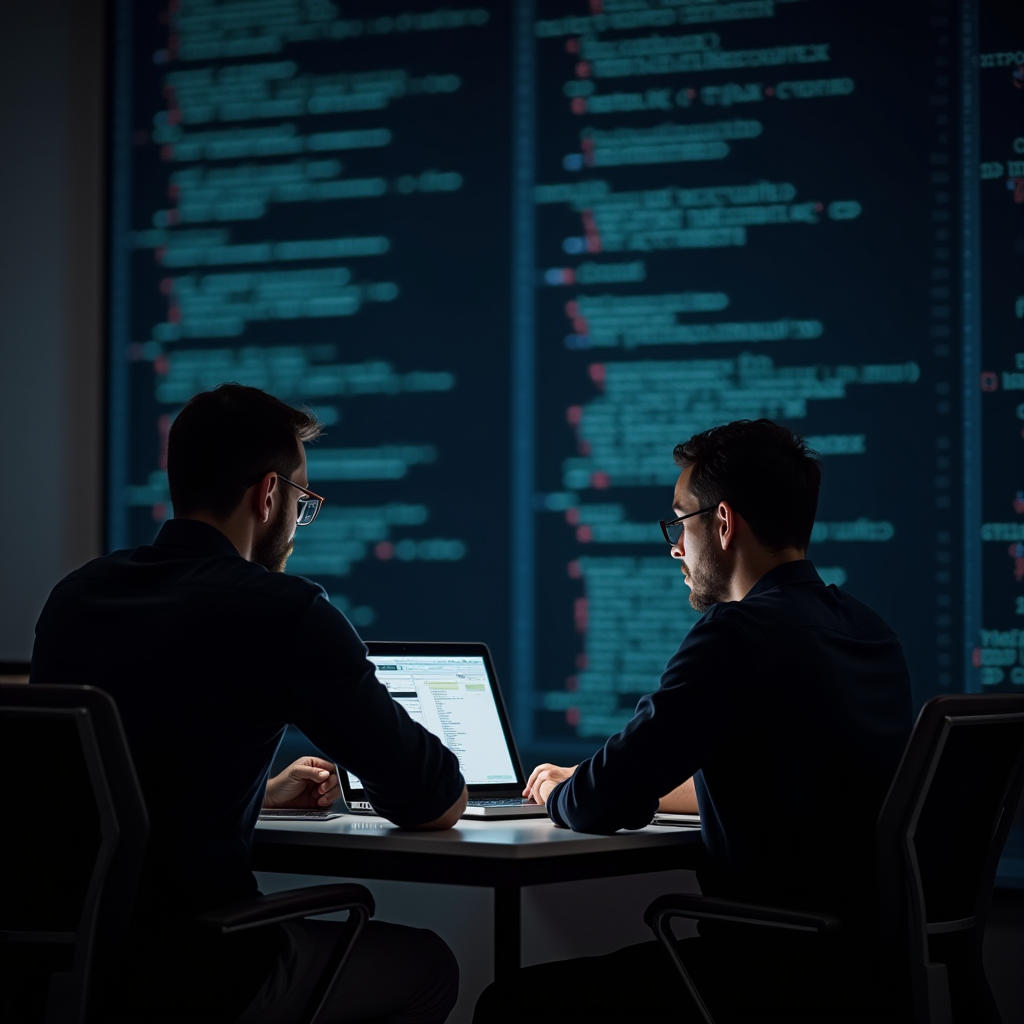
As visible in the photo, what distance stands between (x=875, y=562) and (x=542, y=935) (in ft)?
3.82

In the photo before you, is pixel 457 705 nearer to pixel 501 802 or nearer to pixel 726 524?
pixel 501 802

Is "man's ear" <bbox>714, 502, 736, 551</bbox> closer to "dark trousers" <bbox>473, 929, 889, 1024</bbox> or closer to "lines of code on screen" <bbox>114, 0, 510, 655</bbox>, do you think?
"dark trousers" <bbox>473, 929, 889, 1024</bbox>

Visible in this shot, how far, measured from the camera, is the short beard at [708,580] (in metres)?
1.93

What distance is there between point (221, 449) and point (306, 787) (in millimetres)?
688

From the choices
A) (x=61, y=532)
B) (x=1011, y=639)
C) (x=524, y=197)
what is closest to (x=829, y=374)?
(x=1011, y=639)

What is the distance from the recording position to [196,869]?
61.2 inches

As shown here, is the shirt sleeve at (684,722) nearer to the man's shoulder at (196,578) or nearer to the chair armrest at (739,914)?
the chair armrest at (739,914)

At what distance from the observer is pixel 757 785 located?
5.42 ft

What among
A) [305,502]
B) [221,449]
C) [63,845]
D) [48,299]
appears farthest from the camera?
[48,299]

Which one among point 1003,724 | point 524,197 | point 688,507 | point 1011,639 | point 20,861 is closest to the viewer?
point 20,861

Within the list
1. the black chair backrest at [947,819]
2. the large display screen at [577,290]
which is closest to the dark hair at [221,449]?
the black chair backrest at [947,819]

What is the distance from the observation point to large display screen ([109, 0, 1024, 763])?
283 centimetres

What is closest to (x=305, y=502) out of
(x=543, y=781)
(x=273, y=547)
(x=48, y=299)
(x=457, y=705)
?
(x=273, y=547)

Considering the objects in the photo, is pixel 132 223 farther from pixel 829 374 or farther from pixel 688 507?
pixel 688 507
